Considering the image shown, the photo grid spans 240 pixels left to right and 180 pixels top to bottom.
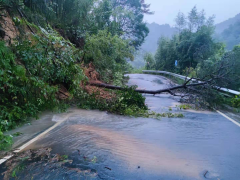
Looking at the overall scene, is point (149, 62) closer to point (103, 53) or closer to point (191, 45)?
point (191, 45)

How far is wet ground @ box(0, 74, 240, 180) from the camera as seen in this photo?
13.0ft

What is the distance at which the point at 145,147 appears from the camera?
5.27m

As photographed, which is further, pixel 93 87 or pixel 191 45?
pixel 191 45

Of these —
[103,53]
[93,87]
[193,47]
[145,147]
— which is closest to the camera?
[145,147]

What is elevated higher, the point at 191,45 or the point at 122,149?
the point at 191,45

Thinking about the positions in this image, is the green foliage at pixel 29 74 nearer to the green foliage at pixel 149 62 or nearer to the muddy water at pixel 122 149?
the muddy water at pixel 122 149

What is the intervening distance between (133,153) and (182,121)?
149 inches

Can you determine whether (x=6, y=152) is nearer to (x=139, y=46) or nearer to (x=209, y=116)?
(x=209, y=116)

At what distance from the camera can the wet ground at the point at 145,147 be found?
156 inches

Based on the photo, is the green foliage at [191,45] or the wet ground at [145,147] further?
the green foliage at [191,45]

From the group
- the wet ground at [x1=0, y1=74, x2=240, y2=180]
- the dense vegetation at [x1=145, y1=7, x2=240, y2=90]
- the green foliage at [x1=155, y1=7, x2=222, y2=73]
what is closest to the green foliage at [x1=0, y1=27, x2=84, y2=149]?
the wet ground at [x1=0, y1=74, x2=240, y2=180]

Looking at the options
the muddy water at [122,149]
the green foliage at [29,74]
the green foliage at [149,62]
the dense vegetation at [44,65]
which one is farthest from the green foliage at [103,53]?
the green foliage at [149,62]

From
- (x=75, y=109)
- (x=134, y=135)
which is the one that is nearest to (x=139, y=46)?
(x=75, y=109)

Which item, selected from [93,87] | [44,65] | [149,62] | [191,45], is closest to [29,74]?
[44,65]
